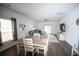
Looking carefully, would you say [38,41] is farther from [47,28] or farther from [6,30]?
[6,30]

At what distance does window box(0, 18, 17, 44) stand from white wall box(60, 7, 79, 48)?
1211 mm

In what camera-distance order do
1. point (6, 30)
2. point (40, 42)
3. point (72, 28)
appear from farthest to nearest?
point (72, 28) → point (40, 42) → point (6, 30)

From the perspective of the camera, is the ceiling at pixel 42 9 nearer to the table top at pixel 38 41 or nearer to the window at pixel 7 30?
the window at pixel 7 30

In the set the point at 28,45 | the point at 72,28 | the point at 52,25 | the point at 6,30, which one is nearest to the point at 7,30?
the point at 6,30

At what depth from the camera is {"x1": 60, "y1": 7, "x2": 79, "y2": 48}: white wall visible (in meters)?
1.65

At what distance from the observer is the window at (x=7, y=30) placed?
155 centimetres

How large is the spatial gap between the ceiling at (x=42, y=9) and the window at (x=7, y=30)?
31 centimetres

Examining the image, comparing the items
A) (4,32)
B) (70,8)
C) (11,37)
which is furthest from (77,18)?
(4,32)

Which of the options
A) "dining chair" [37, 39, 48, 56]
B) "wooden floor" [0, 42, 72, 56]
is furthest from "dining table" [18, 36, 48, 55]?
"wooden floor" [0, 42, 72, 56]

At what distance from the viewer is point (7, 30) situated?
1.60m

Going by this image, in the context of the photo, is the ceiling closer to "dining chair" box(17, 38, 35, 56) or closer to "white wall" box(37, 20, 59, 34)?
"white wall" box(37, 20, 59, 34)

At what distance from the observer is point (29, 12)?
1646 millimetres

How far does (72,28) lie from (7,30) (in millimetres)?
1627

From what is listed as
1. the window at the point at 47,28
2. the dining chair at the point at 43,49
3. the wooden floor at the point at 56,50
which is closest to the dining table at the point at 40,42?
the dining chair at the point at 43,49
